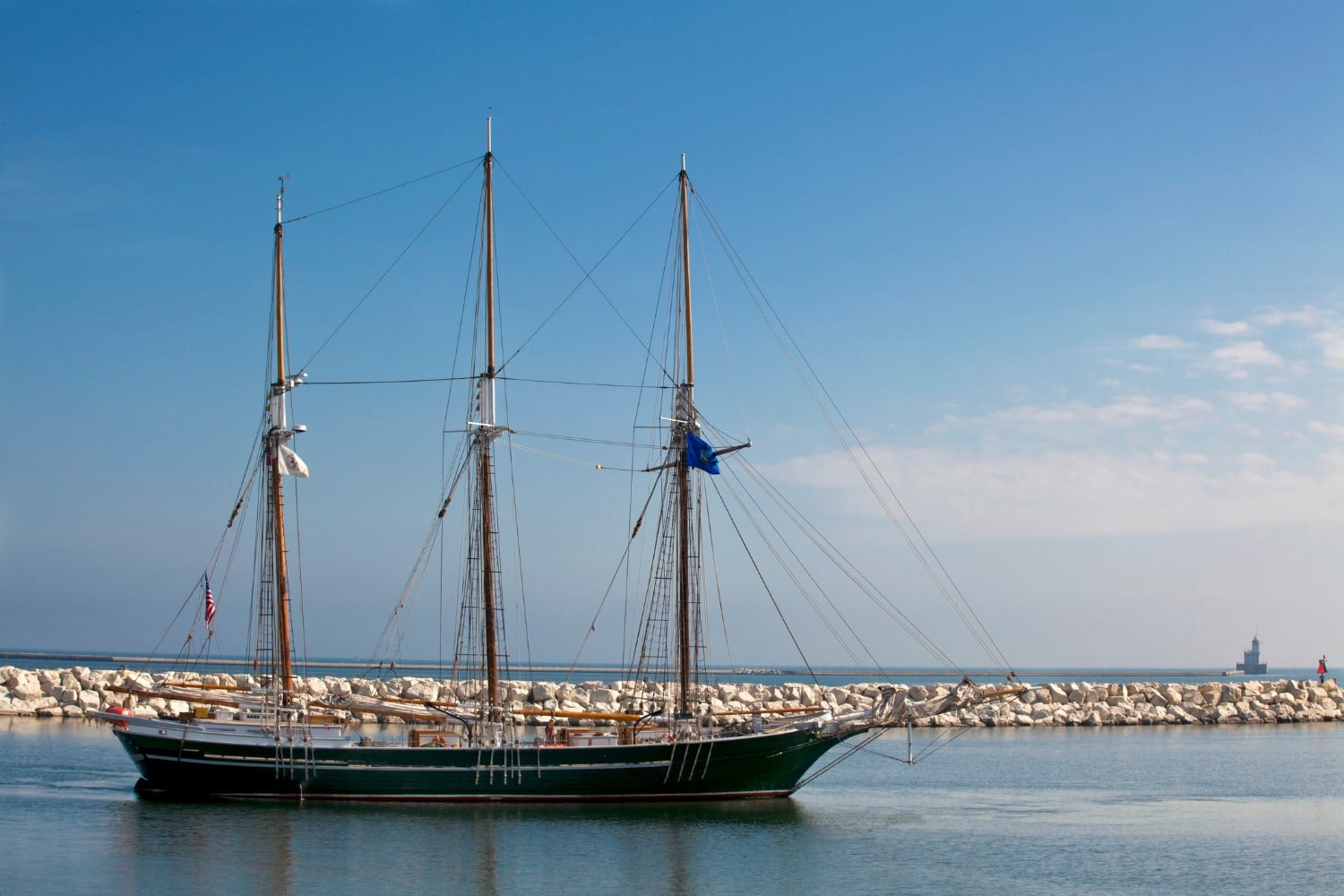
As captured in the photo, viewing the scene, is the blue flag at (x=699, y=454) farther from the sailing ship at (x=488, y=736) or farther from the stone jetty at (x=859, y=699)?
the stone jetty at (x=859, y=699)

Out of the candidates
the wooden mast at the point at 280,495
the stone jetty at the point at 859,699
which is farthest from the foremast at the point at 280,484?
the stone jetty at the point at 859,699

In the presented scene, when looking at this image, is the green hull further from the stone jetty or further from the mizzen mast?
the stone jetty

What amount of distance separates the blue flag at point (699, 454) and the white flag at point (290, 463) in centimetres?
1102

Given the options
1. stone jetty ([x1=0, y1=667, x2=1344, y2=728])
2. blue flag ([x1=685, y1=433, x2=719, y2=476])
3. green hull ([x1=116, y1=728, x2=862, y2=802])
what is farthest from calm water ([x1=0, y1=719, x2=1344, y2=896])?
stone jetty ([x1=0, y1=667, x2=1344, y2=728])

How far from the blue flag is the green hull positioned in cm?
766

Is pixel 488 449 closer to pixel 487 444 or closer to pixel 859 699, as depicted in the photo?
pixel 487 444

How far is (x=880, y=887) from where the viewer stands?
2616 cm

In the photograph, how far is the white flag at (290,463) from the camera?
3909 centimetres

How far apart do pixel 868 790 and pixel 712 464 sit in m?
11.6

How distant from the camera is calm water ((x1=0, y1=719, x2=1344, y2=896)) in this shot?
26266 millimetres

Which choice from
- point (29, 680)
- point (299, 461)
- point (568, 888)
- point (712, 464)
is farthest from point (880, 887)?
point (29, 680)

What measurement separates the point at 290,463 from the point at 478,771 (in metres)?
10.6

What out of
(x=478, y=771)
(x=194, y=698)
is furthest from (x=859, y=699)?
(x=194, y=698)

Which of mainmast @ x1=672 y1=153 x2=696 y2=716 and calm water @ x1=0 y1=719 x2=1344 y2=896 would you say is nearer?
calm water @ x1=0 y1=719 x2=1344 y2=896
